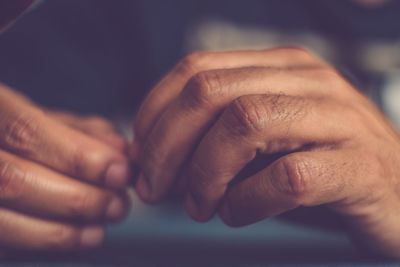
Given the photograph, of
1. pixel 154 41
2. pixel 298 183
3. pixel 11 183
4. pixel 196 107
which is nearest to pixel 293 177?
pixel 298 183

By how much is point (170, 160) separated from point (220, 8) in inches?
38.5

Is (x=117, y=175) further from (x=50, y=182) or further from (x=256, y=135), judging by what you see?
(x=256, y=135)

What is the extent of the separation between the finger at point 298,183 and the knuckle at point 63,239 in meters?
0.23

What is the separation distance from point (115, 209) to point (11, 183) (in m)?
0.13

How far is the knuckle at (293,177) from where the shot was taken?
1.19ft

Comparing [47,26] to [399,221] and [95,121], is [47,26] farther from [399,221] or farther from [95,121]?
[399,221]

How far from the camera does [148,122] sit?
0.47 metres

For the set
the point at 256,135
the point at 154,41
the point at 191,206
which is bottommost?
the point at 154,41

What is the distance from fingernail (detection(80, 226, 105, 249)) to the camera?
48cm

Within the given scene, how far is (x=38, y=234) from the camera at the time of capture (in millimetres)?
455

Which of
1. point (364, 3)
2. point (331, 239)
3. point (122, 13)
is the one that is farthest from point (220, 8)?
point (331, 239)

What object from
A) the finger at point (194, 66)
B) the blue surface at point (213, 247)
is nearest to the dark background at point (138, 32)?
the blue surface at point (213, 247)

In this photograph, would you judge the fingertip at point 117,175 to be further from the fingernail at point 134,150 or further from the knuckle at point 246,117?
the knuckle at point 246,117

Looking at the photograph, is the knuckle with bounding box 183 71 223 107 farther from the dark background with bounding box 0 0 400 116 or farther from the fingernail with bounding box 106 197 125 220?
the dark background with bounding box 0 0 400 116
